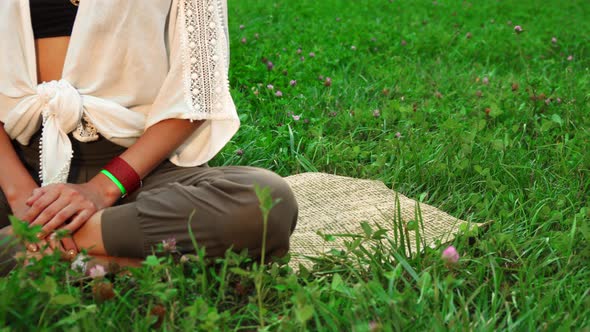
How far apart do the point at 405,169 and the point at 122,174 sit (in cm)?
145

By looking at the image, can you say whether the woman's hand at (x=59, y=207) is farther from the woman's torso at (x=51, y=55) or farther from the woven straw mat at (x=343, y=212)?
the woven straw mat at (x=343, y=212)

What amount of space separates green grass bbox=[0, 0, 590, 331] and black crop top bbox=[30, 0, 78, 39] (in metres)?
0.80

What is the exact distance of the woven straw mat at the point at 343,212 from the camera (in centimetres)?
279

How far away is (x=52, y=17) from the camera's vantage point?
8.15 ft

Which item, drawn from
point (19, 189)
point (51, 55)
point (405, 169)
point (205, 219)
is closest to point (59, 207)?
point (19, 189)

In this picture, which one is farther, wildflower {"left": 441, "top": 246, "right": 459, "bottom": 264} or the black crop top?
the black crop top

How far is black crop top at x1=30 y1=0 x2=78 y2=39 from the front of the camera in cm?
246

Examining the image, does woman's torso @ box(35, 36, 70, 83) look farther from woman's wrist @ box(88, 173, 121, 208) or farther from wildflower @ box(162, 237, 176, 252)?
wildflower @ box(162, 237, 176, 252)

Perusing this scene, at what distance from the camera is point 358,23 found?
7090mm

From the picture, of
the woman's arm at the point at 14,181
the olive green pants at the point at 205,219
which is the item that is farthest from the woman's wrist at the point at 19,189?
the olive green pants at the point at 205,219

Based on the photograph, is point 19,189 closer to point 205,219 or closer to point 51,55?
point 51,55

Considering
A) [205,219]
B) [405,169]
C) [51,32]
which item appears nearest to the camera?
[205,219]

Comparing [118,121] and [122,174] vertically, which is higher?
[118,121]

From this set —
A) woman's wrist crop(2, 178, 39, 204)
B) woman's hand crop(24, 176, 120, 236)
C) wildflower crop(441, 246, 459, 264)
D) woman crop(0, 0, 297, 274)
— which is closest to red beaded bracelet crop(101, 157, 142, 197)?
woman crop(0, 0, 297, 274)
